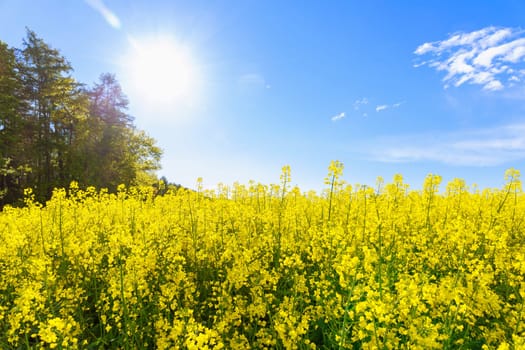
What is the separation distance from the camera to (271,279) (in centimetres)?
319

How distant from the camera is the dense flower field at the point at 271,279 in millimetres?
2475

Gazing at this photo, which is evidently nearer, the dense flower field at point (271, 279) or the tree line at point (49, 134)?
the dense flower field at point (271, 279)

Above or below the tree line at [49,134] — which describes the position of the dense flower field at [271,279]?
below

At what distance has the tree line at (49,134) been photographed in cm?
2609

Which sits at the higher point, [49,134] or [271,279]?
[49,134]

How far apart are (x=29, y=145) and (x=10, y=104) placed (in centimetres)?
396

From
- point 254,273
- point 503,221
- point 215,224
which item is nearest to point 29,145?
point 215,224

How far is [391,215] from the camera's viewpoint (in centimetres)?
516

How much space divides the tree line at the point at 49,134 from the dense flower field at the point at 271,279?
908 inches

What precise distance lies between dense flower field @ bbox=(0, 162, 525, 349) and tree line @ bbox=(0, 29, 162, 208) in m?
23.1

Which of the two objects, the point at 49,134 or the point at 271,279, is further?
the point at 49,134

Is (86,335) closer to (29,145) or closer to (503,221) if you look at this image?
(503,221)

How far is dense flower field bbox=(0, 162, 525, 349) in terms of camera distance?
2475mm

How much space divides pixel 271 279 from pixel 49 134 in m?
32.9
